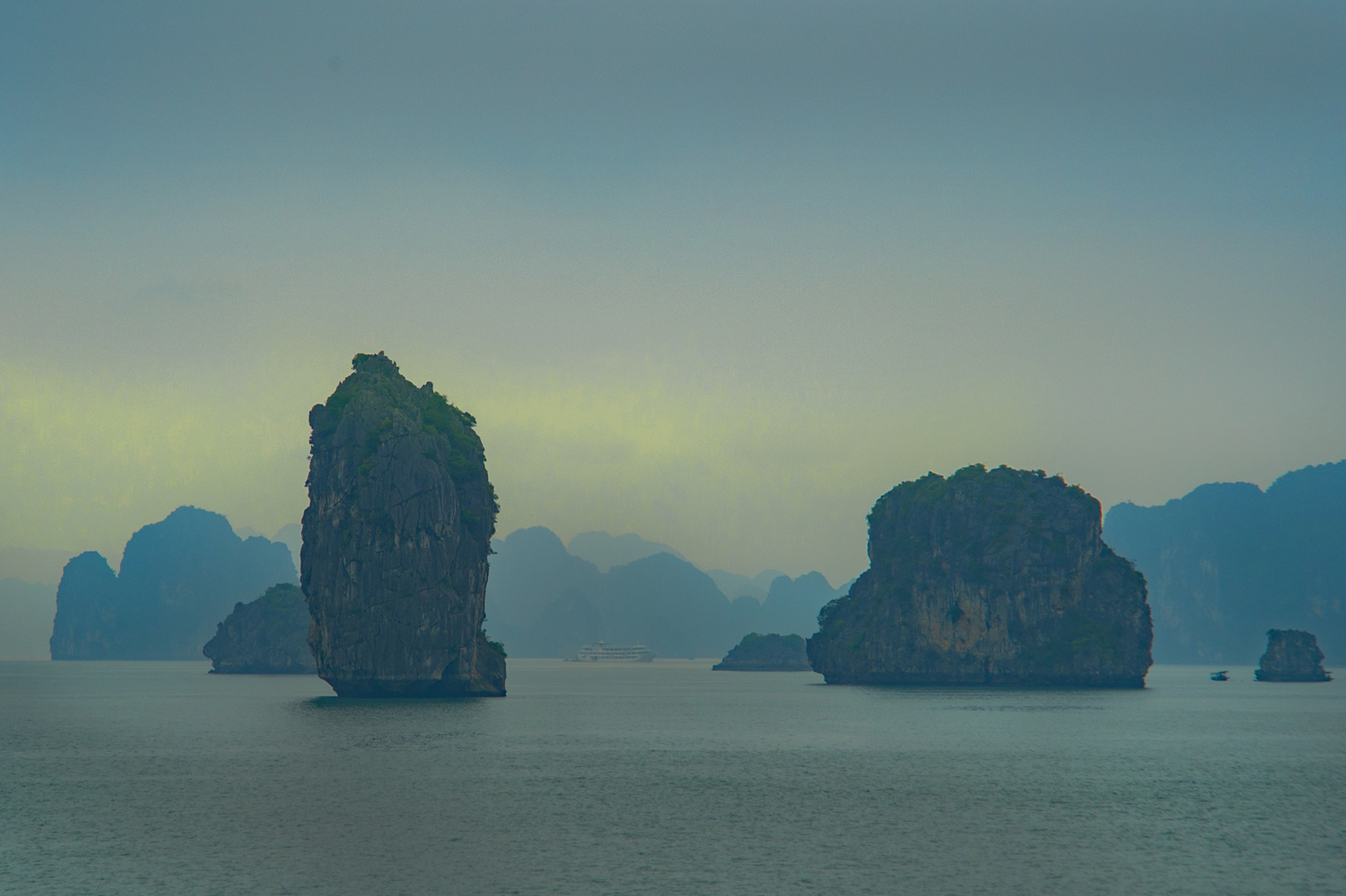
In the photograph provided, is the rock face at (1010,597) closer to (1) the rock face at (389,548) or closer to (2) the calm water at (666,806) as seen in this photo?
(2) the calm water at (666,806)

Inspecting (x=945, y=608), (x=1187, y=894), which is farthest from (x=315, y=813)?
(x=945, y=608)

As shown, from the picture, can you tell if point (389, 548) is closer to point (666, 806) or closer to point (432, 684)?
point (432, 684)

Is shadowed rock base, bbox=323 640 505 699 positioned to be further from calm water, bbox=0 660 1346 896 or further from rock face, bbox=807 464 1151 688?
rock face, bbox=807 464 1151 688

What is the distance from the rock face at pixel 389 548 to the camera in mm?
107500

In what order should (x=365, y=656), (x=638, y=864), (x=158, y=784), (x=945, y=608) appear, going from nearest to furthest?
(x=638, y=864)
(x=158, y=784)
(x=365, y=656)
(x=945, y=608)

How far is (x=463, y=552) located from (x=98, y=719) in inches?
1375

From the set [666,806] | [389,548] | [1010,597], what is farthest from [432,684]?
[1010,597]

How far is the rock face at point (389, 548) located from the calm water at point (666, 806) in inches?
414

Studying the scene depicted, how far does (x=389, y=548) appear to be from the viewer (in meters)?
107

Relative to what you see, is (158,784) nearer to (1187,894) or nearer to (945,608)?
(1187,894)

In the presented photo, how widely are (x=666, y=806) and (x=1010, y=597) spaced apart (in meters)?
122

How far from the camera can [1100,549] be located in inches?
6629

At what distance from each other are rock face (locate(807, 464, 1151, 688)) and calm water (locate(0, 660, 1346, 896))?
61.1m

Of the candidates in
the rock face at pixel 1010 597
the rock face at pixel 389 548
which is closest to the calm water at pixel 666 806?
the rock face at pixel 389 548
